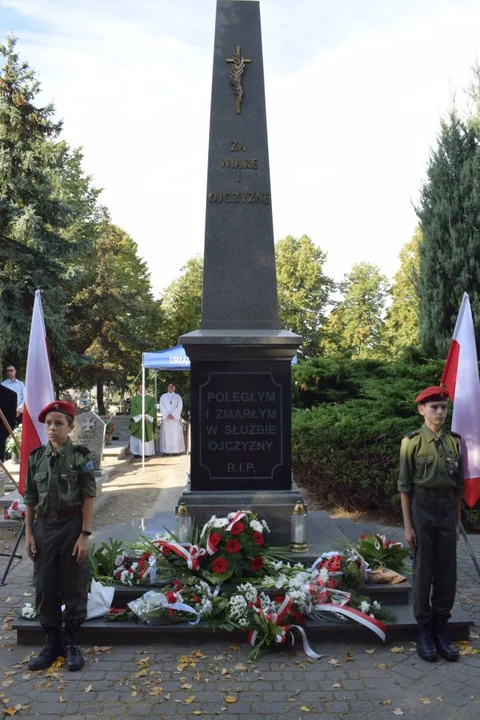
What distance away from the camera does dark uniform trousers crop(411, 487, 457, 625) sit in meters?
4.46

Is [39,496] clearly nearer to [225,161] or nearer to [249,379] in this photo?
[249,379]

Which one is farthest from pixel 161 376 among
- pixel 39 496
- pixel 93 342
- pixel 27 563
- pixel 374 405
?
pixel 39 496

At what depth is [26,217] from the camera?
20062mm

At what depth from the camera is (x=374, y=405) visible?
985cm

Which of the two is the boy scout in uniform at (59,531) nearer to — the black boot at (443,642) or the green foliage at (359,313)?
the black boot at (443,642)

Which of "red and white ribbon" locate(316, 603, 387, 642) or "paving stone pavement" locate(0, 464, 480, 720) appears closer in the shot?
"paving stone pavement" locate(0, 464, 480, 720)

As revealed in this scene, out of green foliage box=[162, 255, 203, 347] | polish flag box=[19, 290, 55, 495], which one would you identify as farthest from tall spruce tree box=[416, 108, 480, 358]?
green foliage box=[162, 255, 203, 347]

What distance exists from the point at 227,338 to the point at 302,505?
1630 millimetres

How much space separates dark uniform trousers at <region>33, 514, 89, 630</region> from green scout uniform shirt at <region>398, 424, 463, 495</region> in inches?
92.0

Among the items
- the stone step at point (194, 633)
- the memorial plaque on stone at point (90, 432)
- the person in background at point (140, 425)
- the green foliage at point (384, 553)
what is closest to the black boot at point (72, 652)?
the stone step at point (194, 633)

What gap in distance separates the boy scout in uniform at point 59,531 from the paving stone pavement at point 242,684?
0.89 feet

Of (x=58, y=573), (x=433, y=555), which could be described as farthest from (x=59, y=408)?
(x=433, y=555)

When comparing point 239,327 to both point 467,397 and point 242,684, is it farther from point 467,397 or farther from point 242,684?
point 242,684

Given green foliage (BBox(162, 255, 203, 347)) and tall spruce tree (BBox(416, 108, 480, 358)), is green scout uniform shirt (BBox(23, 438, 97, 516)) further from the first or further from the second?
green foliage (BBox(162, 255, 203, 347))
